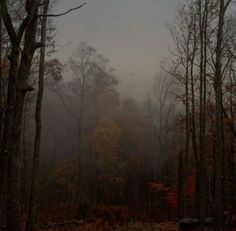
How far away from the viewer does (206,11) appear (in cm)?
1711

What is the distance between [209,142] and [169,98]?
42.8 feet

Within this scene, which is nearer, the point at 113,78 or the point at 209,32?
the point at 209,32

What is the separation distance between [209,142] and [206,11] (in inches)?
492

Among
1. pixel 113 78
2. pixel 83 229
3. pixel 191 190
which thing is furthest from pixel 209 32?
pixel 113 78

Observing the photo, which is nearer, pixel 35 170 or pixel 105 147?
pixel 35 170

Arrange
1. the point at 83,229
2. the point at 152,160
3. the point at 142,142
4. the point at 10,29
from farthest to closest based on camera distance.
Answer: the point at 152,160 → the point at 142,142 → the point at 83,229 → the point at 10,29

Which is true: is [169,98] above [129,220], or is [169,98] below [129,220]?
above

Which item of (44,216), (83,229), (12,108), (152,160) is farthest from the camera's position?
(152,160)

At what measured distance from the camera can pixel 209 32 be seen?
57.7 ft

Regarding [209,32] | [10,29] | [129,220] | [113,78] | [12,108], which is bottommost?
[129,220]

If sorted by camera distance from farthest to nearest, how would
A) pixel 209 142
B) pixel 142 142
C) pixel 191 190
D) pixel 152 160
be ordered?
pixel 152 160, pixel 142 142, pixel 191 190, pixel 209 142

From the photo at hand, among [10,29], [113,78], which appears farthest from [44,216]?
[113,78]

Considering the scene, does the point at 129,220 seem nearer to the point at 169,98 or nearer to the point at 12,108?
the point at 12,108

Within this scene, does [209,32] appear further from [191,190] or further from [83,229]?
[191,190]
